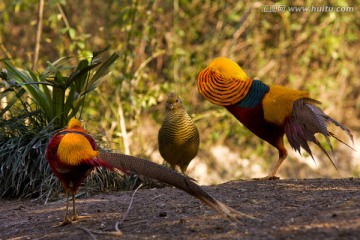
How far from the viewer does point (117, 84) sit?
8.95 metres

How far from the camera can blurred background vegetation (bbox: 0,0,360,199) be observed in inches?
394

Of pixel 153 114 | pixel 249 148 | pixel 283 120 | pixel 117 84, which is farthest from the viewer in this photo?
pixel 249 148

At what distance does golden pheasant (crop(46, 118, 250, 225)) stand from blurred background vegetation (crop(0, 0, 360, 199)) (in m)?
5.06

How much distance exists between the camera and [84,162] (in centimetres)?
417

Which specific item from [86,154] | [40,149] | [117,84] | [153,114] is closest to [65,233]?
[86,154]

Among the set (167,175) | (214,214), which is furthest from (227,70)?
(167,175)

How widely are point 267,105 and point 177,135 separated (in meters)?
0.99

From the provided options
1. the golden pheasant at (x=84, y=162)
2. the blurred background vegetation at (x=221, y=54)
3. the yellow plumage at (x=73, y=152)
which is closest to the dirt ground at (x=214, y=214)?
the golden pheasant at (x=84, y=162)

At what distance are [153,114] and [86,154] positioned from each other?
583 centimetres

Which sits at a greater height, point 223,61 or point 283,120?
point 223,61

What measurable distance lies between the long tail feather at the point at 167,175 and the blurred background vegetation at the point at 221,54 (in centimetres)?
542

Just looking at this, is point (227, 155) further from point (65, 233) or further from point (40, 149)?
point (65, 233)

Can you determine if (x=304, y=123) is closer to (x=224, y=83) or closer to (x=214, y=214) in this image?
(x=224, y=83)

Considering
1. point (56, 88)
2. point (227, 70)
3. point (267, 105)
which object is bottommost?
point (267, 105)
